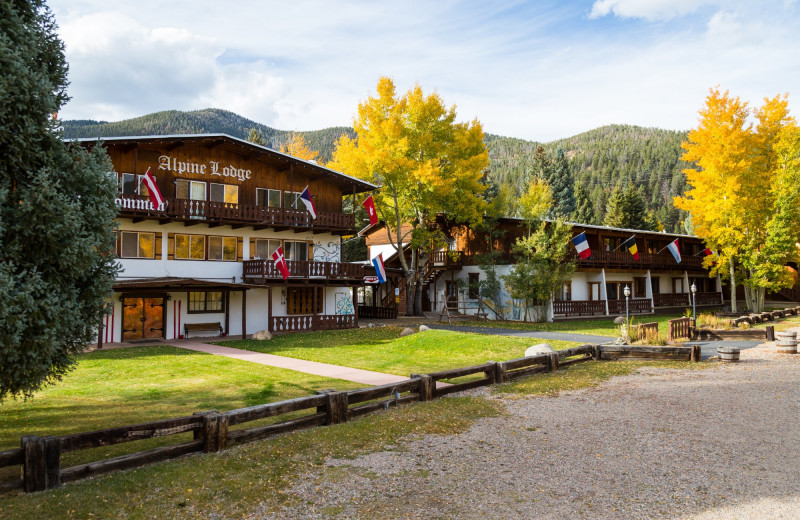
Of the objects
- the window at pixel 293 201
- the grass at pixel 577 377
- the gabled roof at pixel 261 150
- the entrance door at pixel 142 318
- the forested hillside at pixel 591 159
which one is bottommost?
the grass at pixel 577 377

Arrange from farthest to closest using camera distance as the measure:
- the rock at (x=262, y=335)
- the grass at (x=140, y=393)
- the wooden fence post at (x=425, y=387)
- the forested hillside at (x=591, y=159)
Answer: the forested hillside at (x=591, y=159) → the rock at (x=262, y=335) → the wooden fence post at (x=425, y=387) → the grass at (x=140, y=393)

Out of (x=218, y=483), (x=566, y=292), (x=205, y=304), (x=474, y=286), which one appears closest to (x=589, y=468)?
(x=218, y=483)

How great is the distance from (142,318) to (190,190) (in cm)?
669

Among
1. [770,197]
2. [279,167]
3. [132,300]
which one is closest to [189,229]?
[132,300]

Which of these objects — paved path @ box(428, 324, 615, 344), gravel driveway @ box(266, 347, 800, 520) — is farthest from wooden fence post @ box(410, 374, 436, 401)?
paved path @ box(428, 324, 615, 344)

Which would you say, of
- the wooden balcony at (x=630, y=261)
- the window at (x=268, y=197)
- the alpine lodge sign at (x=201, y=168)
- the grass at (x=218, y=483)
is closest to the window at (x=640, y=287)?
the wooden balcony at (x=630, y=261)

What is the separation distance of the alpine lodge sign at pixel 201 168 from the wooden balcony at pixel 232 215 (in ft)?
7.47

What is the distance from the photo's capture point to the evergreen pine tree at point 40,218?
592 cm

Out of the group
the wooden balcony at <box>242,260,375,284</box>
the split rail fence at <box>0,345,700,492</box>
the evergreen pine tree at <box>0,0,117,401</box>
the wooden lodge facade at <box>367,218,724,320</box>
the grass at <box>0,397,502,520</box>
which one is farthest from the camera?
the wooden lodge facade at <box>367,218,724,320</box>

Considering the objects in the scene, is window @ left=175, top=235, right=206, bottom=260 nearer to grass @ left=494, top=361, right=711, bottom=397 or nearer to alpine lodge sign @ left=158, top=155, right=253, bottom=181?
alpine lodge sign @ left=158, top=155, right=253, bottom=181

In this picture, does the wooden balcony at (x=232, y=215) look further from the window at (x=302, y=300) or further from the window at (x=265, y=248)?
the window at (x=302, y=300)

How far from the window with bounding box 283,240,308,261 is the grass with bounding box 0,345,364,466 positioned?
11.7 metres

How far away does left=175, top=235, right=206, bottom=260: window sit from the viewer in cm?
2617

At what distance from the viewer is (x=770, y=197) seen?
35.8 metres
